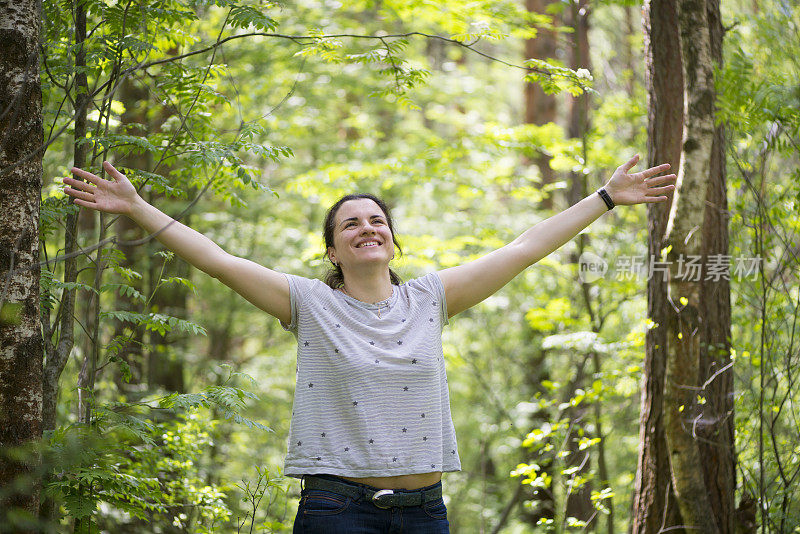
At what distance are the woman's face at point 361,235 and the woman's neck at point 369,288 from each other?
6 centimetres

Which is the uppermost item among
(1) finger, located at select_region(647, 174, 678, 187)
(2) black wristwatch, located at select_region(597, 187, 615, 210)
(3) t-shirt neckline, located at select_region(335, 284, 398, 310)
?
(1) finger, located at select_region(647, 174, 678, 187)

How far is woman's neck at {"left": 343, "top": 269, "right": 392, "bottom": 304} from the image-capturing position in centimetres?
260

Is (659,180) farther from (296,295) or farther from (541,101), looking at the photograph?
(541,101)

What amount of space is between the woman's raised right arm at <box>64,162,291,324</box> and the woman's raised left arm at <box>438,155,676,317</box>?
752mm

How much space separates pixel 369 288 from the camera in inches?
103

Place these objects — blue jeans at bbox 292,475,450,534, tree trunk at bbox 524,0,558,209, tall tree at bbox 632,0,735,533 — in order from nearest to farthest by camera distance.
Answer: blue jeans at bbox 292,475,450,534
tall tree at bbox 632,0,735,533
tree trunk at bbox 524,0,558,209

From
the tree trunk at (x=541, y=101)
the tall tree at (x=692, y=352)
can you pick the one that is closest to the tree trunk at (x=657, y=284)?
the tall tree at (x=692, y=352)

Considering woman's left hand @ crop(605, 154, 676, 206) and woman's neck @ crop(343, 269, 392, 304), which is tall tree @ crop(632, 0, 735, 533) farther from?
woman's neck @ crop(343, 269, 392, 304)

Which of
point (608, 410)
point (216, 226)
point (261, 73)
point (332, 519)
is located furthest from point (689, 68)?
point (216, 226)

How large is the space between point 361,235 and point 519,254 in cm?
62

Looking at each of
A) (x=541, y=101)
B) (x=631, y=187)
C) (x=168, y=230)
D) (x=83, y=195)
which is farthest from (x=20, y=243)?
(x=541, y=101)

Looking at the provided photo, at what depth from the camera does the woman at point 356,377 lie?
229 cm

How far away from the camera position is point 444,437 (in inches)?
98.9

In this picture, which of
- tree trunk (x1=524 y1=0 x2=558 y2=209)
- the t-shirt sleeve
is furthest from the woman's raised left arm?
tree trunk (x1=524 y1=0 x2=558 y2=209)
